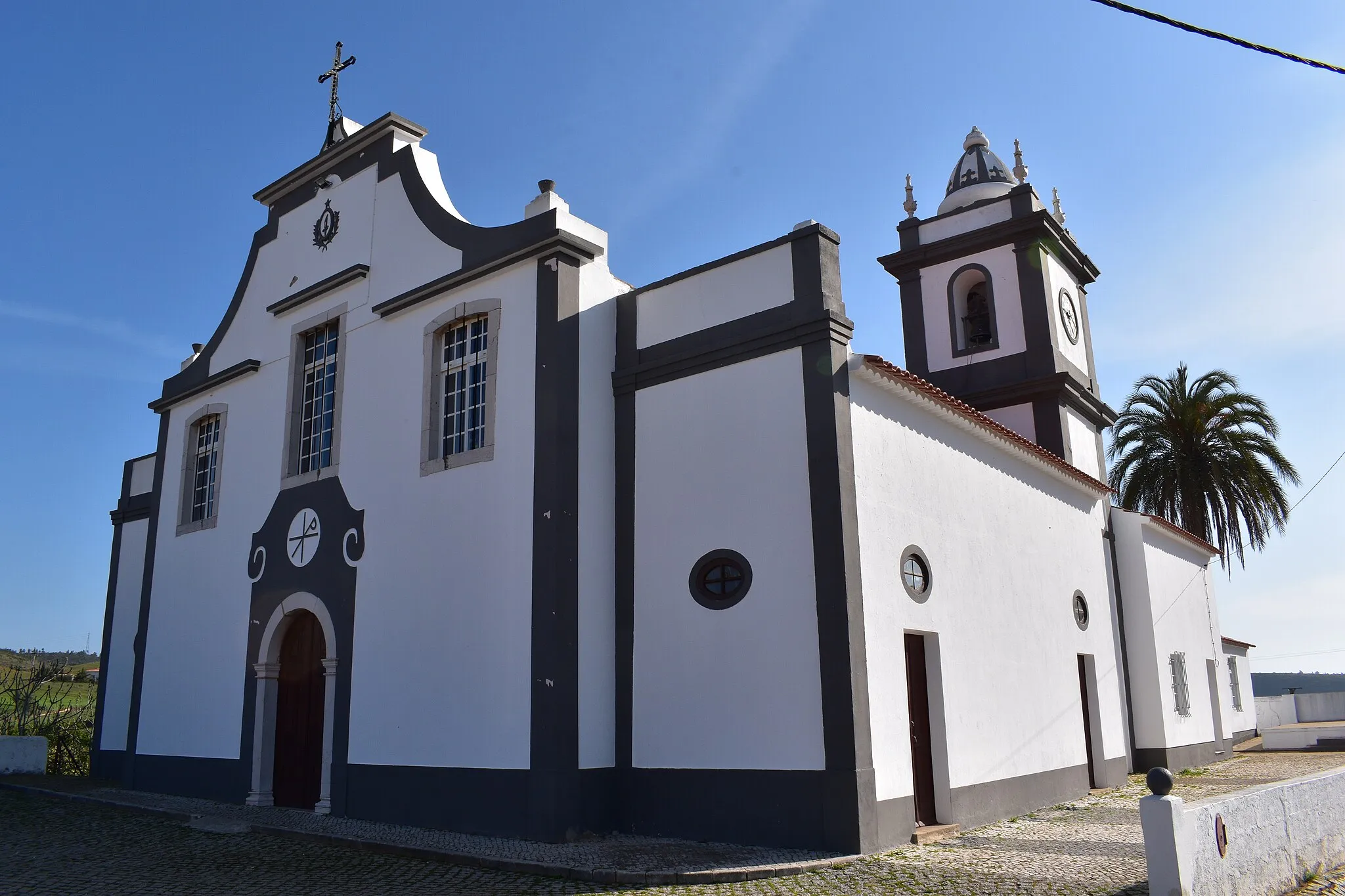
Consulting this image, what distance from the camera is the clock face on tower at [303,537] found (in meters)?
12.6

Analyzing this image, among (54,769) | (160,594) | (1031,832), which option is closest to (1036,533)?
(1031,832)

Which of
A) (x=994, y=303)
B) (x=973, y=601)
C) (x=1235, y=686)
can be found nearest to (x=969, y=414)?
(x=973, y=601)

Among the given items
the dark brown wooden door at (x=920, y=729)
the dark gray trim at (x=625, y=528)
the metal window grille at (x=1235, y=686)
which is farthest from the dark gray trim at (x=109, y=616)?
the metal window grille at (x=1235, y=686)

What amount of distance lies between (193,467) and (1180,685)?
15.9m

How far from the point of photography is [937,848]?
29.0 feet

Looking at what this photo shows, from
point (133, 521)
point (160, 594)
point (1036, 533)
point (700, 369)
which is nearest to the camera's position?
point (700, 369)

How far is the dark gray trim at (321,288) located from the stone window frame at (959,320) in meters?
9.50

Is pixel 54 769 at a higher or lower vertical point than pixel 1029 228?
lower

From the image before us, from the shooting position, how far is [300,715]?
41.4 ft

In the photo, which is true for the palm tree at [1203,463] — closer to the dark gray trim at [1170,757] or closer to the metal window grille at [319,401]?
the dark gray trim at [1170,757]

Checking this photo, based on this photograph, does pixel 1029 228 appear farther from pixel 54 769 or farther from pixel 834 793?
pixel 54 769

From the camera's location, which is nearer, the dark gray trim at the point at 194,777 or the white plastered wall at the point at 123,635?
the dark gray trim at the point at 194,777

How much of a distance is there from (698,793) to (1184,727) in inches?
418

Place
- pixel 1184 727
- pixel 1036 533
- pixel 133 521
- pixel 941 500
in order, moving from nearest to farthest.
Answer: pixel 941 500, pixel 1036 533, pixel 1184 727, pixel 133 521
